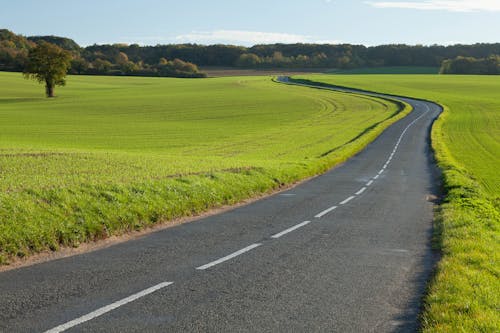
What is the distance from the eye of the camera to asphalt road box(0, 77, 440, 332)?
7383mm

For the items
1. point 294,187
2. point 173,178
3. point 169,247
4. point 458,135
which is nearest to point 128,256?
point 169,247

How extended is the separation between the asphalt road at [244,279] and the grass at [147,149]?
1.30 meters

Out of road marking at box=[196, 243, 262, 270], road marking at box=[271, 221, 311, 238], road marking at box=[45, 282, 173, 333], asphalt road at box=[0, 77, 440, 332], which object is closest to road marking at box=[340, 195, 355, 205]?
asphalt road at box=[0, 77, 440, 332]

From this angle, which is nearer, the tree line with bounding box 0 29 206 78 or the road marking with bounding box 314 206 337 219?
the road marking with bounding box 314 206 337 219

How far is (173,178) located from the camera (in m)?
19.1

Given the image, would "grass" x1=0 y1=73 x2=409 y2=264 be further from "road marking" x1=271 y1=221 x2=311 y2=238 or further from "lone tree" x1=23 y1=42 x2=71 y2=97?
"lone tree" x1=23 y1=42 x2=71 y2=97

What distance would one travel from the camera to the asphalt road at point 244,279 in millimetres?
7383

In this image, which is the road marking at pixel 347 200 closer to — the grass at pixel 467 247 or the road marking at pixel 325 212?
the road marking at pixel 325 212

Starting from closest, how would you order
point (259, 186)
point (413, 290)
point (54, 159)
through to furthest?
point (413, 290), point (259, 186), point (54, 159)

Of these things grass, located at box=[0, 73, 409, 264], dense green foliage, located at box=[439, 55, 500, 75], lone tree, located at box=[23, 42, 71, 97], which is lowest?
grass, located at box=[0, 73, 409, 264]

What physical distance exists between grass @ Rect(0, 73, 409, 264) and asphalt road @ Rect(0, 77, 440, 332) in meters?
1.30

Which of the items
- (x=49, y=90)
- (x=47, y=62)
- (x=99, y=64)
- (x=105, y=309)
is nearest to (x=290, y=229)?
(x=105, y=309)

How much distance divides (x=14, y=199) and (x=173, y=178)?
689 cm

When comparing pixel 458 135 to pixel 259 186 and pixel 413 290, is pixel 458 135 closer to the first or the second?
pixel 259 186
